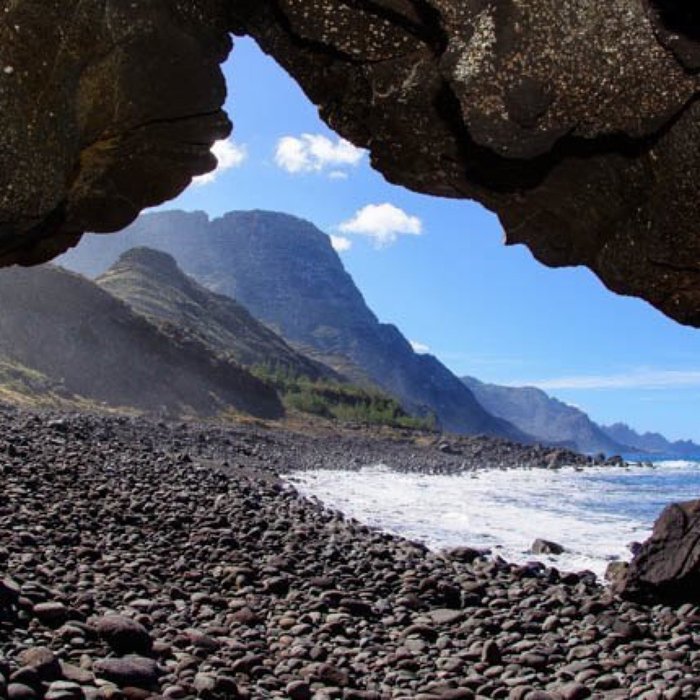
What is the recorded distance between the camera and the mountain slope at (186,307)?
163750mm

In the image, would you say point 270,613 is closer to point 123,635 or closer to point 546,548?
point 123,635

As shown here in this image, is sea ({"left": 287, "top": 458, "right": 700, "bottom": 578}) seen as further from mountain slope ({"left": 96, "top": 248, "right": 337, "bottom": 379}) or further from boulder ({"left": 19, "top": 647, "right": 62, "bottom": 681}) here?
mountain slope ({"left": 96, "top": 248, "right": 337, "bottom": 379})

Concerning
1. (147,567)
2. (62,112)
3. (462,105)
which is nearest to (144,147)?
(62,112)

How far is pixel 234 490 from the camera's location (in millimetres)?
21859

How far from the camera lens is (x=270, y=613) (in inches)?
409

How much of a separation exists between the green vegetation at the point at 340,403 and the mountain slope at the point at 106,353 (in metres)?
11.7

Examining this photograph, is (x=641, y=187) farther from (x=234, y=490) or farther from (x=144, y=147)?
(x=234, y=490)

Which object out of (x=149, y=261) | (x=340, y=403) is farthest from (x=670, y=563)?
(x=149, y=261)

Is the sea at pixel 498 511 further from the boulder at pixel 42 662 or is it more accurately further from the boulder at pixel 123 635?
the boulder at pixel 42 662

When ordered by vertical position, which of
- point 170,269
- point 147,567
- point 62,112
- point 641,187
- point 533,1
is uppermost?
point 170,269

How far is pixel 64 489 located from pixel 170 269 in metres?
178

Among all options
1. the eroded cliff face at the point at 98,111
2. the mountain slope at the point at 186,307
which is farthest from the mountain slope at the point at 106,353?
Result: the eroded cliff face at the point at 98,111

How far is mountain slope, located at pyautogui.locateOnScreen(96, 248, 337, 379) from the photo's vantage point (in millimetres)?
163750

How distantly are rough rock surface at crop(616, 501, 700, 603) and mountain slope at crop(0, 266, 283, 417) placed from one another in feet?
254
